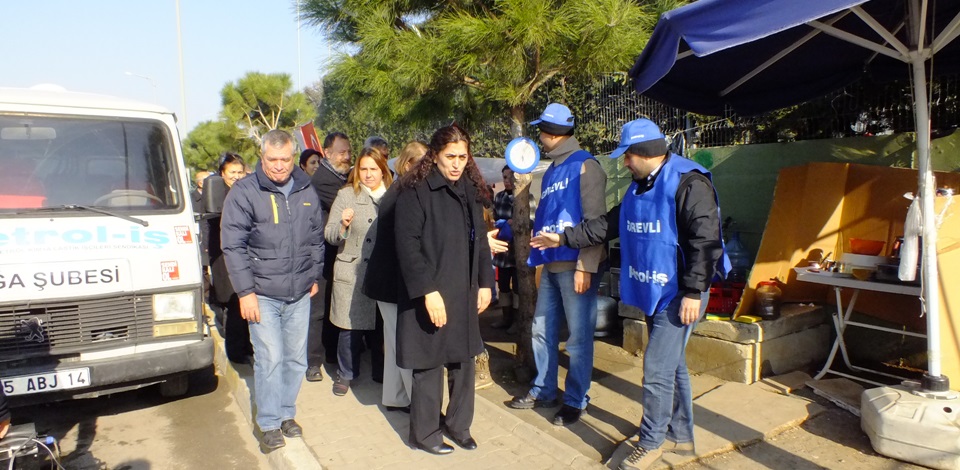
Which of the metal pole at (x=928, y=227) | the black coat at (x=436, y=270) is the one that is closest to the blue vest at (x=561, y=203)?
the black coat at (x=436, y=270)

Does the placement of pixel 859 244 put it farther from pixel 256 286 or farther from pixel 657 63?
pixel 256 286

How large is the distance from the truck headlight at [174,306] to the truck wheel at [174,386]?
85 centimetres

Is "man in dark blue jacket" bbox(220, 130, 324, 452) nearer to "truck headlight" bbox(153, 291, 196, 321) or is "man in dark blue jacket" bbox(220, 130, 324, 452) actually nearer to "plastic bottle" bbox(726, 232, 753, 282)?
"truck headlight" bbox(153, 291, 196, 321)

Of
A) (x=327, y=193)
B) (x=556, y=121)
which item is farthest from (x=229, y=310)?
(x=556, y=121)

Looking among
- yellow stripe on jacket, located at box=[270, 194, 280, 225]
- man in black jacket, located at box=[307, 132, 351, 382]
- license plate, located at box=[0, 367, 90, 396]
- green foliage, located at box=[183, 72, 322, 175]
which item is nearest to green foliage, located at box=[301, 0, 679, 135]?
man in black jacket, located at box=[307, 132, 351, 382]

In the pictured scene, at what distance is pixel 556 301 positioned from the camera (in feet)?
13.8

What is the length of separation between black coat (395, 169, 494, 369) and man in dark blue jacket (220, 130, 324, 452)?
2.36ft

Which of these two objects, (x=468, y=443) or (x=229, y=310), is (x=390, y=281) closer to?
(x=468, y=443)

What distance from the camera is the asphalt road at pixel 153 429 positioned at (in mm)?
4105

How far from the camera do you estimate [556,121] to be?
408cm

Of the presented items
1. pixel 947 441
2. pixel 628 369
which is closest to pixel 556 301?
pixel 628 369

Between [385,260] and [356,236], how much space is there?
0.92 metres

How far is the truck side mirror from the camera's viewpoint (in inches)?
197

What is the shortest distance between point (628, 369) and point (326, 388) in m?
2.34
